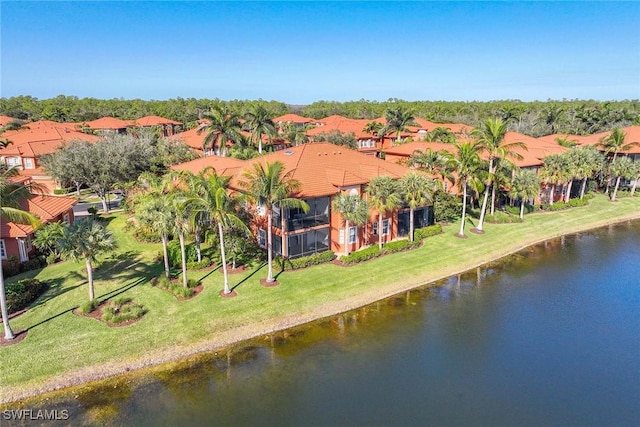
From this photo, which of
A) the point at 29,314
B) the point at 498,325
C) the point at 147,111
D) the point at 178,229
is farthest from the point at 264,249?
the point at 147,111

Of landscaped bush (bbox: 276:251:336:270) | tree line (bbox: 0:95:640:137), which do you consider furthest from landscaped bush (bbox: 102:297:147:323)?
tree line (bbox: 0:95:640:137)

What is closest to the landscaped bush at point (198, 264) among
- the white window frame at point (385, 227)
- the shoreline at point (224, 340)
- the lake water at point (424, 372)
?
the shoreline at point (224, 340)

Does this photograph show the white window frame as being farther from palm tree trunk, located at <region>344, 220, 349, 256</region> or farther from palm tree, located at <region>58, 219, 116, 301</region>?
palm tree, located at <region>58, 219, 116, 301</region>

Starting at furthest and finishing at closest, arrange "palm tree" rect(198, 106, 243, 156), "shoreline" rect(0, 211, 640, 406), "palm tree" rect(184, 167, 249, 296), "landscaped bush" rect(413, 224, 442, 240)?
"palm tree" rect(198, 106, 243, 156), "landscaped bush" rect(413, 224, 442, 240), "palm tree" rect(184, 167, 249, 296), "shoreline" rect(0, 211, 640, 406)

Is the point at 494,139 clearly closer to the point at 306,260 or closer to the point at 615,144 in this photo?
the point at 306,260

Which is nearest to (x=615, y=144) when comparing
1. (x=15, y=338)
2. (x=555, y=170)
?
(x=555, y=170)

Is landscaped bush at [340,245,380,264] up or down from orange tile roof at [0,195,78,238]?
down
